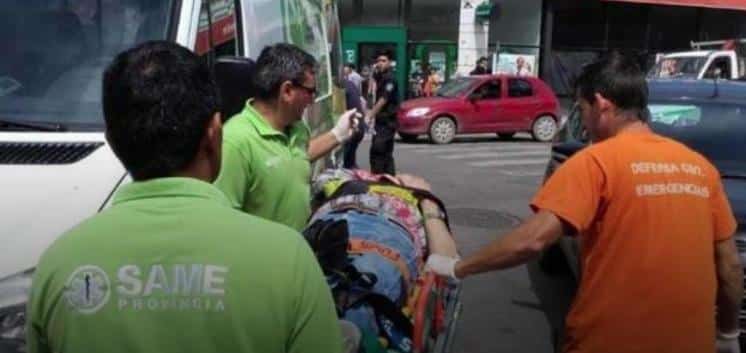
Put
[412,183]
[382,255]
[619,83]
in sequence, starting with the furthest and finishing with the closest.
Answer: [412,183], [382,255], [619,83]

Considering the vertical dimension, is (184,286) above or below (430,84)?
above

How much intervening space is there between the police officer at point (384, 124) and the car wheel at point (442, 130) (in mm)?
6335

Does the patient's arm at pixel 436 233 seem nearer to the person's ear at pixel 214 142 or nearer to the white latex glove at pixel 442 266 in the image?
the white latex glove at pixel 442 266

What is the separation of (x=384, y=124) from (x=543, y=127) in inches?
348

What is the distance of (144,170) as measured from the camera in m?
1.58

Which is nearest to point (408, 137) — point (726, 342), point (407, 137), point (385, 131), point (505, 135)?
point (407, 137)

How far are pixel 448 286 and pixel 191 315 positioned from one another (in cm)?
263

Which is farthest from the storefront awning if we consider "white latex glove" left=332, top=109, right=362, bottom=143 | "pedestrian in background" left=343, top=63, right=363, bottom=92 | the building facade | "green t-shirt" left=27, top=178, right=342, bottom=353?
"green t-shirt" left=27, top=178, right=342, bottom=353

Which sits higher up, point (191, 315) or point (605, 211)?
point (191, 315)

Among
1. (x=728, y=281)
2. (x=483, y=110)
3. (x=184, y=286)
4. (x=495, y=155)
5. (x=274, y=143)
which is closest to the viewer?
(x=184, y=286)

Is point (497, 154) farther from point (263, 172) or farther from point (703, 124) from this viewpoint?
point (263, 172)

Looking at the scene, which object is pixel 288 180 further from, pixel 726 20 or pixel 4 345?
pixel 726 20

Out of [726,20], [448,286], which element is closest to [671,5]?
A: [726,20]

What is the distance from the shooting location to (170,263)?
4.80ft
